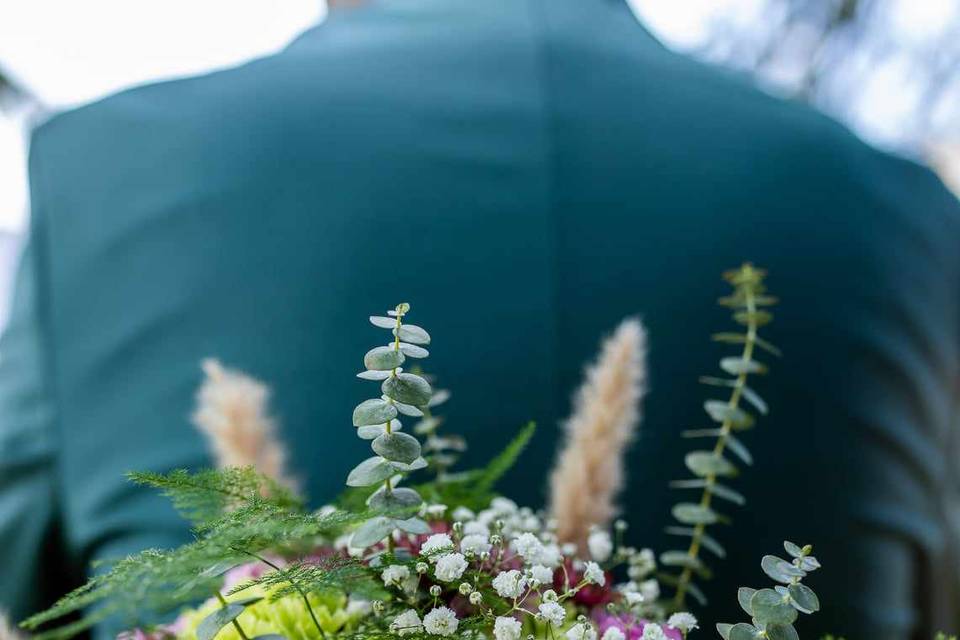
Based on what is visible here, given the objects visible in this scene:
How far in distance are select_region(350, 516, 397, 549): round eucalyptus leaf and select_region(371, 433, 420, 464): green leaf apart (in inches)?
1.1

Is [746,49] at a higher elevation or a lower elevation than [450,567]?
higher

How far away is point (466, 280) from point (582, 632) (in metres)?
0.48

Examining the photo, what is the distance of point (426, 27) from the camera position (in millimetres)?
891

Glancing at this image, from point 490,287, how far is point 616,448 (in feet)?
1.07

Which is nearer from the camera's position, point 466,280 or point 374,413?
point 374,413

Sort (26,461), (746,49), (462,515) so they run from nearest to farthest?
(462,515), (26,461), (746,49)

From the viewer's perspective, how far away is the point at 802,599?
0.29 m

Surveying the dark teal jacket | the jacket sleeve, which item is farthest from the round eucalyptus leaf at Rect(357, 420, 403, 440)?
the jacket sleeve

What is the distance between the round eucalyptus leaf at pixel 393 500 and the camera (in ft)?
1.03

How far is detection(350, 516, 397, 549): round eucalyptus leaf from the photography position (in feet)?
1.01

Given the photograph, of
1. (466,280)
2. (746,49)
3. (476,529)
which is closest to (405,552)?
(476,529)

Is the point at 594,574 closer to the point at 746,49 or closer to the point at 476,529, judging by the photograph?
the point at 476,529

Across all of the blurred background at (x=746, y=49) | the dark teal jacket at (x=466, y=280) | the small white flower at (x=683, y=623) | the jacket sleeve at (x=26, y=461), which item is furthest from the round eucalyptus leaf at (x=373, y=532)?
the blurred background at (x=746, y=49)

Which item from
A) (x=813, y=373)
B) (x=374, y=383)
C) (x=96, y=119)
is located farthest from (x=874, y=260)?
(x=96, y=119)
